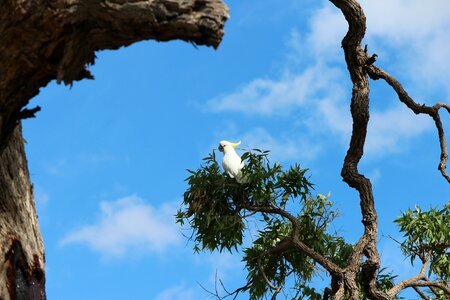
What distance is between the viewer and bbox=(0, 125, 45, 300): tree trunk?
4.79 metres

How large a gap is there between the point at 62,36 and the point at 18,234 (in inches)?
54.7

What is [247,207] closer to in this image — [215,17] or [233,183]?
[233,183]

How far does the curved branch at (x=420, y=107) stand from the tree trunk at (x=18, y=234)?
5.56 m

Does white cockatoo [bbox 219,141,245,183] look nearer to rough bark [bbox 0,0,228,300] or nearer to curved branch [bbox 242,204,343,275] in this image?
curved branch [bbox 242,204,343,275]

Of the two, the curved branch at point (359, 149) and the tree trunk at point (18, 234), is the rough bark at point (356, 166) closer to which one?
the curved branch at point (359, 149)

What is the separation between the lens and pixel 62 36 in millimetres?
4320

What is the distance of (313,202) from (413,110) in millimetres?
1812

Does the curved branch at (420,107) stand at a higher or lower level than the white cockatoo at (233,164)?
higher

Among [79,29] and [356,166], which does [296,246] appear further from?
[79,29]

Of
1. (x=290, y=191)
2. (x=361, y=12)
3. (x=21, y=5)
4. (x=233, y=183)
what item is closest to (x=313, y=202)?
(x=290, y=191)

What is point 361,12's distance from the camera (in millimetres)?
9234

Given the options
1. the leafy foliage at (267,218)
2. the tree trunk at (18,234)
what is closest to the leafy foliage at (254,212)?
the leafy foliage at (267,218)

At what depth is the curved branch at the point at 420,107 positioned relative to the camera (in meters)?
9.84

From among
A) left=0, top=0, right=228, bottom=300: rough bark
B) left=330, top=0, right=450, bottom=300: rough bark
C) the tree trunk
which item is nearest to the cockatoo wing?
left=330, top=0, right=450, bottom=300: rough bark
